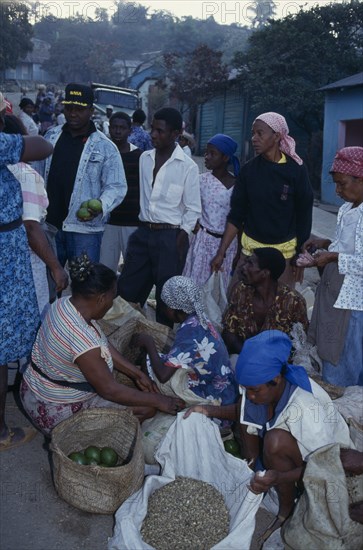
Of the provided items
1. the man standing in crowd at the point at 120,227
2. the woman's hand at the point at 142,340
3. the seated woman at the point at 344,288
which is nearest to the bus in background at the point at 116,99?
the man standing in crowd at the point at 120,227

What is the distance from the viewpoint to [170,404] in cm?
329

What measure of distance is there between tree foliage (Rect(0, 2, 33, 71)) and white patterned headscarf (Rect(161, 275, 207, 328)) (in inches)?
1323

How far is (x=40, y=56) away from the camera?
59.4 metres

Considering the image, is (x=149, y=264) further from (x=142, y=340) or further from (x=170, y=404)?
(x=170, y=404)

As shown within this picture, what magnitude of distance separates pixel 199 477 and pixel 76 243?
83.6 inches

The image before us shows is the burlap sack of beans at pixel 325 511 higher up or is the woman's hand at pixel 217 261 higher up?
the woman's hand at pixel 217 261

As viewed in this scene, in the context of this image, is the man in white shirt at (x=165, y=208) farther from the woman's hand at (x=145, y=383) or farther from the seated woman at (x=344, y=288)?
the seated woman at (x=344, y=288)

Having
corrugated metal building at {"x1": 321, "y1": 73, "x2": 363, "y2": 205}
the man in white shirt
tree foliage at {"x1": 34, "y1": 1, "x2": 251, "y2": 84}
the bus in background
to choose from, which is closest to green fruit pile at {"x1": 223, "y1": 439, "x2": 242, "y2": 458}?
the man in white shirt

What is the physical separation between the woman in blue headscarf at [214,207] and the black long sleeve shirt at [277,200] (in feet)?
1.75

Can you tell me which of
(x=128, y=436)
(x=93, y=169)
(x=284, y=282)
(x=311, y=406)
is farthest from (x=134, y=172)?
(x=311, y=406)

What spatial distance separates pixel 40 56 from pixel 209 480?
6269 cm

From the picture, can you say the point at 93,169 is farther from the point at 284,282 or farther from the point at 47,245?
the point at 284,282

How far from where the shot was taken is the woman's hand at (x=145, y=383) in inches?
136

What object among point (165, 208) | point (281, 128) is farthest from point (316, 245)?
point (165, 208)
